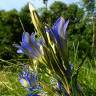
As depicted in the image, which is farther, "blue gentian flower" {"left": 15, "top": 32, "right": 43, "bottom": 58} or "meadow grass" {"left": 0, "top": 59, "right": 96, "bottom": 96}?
"meadow grass" {"left": 0, "top": 59, "right": 96, "bottom": 96}

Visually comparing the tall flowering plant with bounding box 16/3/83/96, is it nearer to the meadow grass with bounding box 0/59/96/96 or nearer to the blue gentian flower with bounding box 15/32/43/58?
the blue gentian flower with bounding box 15/32/43/58

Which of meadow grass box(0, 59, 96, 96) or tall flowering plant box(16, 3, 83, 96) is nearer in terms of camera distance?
tall flowering plant box(16, 3, 83, 96)

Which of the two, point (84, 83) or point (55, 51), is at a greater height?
point (55, 51)

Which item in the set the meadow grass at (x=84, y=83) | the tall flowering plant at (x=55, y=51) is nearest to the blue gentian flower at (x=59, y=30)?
the tall flowering plant at (x=55, y=51)

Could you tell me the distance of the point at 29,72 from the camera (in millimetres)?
1122

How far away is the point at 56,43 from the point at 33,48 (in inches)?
2.5

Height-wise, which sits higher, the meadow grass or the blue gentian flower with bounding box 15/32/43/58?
the blue gentian flower with bounding box 15/32/43/58

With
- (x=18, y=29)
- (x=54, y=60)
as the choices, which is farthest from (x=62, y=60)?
(x=18, y=29)

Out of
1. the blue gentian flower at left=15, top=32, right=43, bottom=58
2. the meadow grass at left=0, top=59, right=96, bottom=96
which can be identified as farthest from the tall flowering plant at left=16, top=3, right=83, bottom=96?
the meadow grass at left=0, top=59, right=96, bottom=96

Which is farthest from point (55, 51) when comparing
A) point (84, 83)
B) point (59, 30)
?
point (84, 83)

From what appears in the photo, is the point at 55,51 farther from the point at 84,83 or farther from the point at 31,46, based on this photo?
the point at 84,83

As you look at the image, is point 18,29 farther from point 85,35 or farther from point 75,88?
point 75,88

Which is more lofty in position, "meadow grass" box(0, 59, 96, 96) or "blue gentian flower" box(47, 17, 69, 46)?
"blue gentian flower" box(47, 17, 69, 46)

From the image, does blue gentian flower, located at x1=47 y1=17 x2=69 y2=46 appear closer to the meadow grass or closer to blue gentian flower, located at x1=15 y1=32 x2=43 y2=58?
blue gentian flower, located at x1=15 y1=32 x2=43 y2=58
